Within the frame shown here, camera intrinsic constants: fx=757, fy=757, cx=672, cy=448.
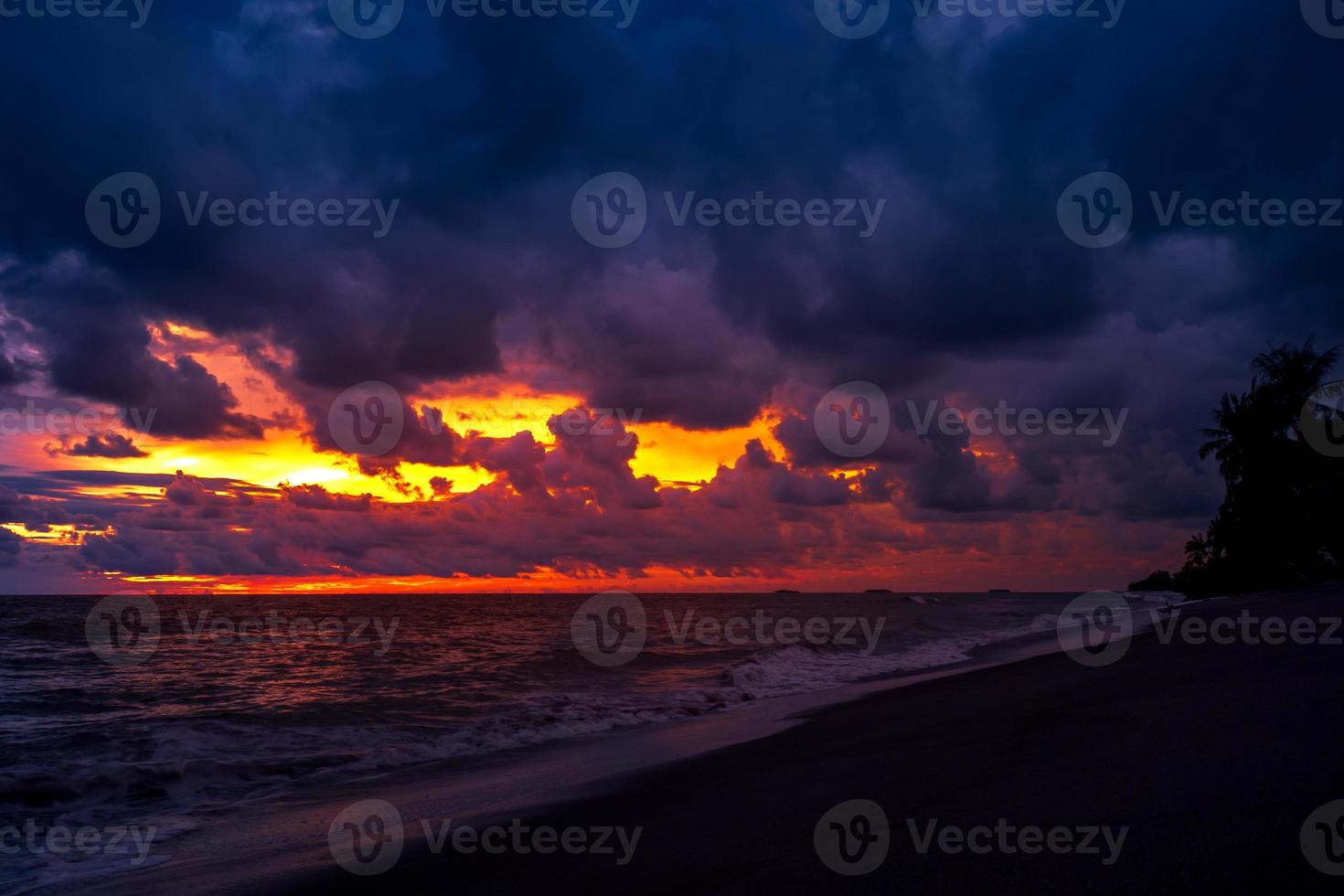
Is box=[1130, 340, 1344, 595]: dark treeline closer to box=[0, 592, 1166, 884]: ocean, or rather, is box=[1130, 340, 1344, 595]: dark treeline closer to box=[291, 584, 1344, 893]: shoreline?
box=[0, 592, 1166, 884]: ocean

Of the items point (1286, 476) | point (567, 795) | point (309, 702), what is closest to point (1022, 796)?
point (567, 795)

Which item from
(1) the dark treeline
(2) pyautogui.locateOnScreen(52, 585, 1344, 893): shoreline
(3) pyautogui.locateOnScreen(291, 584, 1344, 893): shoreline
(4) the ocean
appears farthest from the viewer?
(1) the dark treeline

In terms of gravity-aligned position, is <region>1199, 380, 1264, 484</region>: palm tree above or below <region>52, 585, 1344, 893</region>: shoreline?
above

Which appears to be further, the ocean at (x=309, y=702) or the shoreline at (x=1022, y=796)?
the ocean at (x=309, y=702)

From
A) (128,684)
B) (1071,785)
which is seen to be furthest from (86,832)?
(128,684)

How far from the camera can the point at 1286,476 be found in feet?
139

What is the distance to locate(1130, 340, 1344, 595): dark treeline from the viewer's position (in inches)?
1630

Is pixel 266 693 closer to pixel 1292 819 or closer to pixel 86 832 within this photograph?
pixel 86 832

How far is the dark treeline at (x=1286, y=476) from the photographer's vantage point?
41406mm

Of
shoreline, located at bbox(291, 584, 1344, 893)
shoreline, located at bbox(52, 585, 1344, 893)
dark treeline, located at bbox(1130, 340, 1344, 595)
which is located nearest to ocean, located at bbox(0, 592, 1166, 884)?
shoreline, located at bbox(52, 585, 1344, 893)

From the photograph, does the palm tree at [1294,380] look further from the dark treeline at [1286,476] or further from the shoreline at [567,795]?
the shoreline at [567,795]

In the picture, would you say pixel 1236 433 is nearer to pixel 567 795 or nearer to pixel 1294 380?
pixel 1294 380

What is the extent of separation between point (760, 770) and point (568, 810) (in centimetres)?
224

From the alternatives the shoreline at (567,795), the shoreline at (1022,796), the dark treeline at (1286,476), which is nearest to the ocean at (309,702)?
the shoreline at (567,795)
